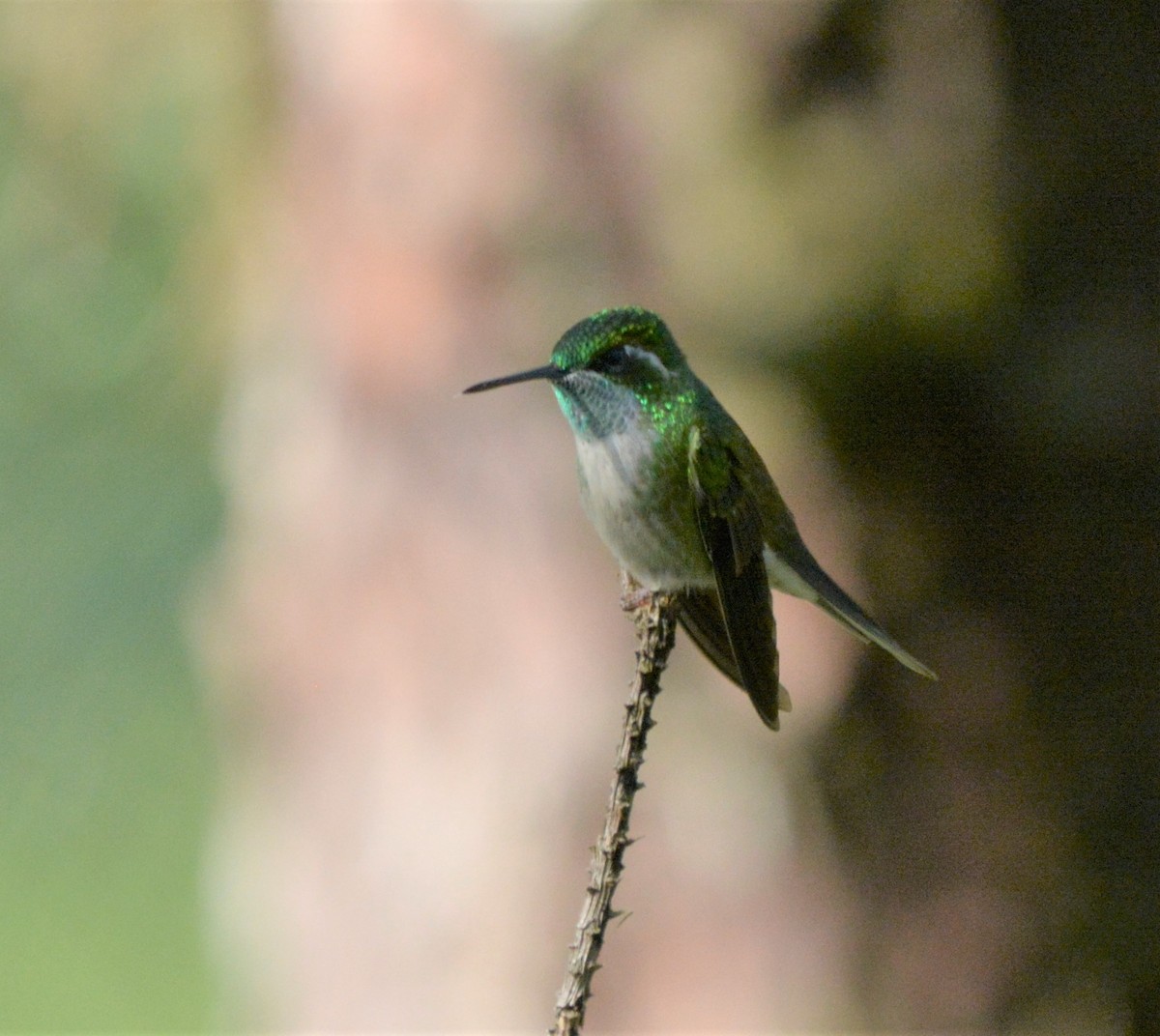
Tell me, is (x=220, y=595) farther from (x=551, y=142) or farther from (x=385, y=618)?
(x=551, y=142)

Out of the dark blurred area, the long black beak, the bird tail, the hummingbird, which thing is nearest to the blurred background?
the dark blurred area

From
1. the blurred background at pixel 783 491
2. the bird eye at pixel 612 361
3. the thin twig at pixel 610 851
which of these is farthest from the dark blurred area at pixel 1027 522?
the thin twig at pixel 610 851

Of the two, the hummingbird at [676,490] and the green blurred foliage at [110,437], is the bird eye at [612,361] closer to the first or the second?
the hummingbird at [676,490]

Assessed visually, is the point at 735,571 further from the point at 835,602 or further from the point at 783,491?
the point at 783,491

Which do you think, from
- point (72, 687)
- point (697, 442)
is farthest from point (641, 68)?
point (72, 687)

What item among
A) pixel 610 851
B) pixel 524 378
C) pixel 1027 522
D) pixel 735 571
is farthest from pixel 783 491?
pixel 610 851

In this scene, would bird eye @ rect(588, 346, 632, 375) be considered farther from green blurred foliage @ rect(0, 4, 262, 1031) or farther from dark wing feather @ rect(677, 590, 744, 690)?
green blurred foliage @ rect(0, 4, 262, 1031)
